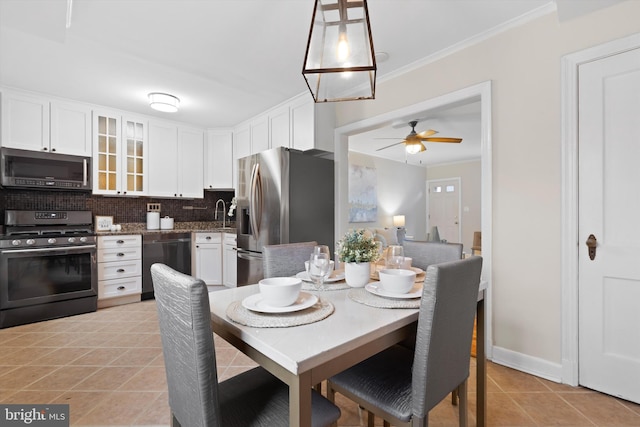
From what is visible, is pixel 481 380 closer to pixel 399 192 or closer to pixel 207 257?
pixel 207 257

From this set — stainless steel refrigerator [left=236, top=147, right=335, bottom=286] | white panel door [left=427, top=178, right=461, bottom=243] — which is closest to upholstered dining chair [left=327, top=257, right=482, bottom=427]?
stainless steel refrigerator [left=236, top=147, right=335, bottom=286]

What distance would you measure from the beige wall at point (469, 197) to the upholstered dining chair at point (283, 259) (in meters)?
6.51

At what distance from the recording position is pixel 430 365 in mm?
1041

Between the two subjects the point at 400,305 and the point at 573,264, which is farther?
the point at 573,264

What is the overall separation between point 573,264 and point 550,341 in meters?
0.53

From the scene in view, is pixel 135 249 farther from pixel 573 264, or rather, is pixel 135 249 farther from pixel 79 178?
pixel 573 264

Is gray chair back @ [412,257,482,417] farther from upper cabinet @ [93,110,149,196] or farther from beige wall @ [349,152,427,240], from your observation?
beige wall @ [349,152,427,240]

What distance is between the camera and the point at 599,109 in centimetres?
182

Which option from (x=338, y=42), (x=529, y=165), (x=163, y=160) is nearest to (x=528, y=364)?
(x=529, y=165)

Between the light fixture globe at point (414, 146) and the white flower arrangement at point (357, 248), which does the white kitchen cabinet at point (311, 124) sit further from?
the white flower arrangement at point (357, 248)

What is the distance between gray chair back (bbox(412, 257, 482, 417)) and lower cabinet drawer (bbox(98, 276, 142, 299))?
3618 millimetres

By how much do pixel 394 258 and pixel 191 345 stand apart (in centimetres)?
99

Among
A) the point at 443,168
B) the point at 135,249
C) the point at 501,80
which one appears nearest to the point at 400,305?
the point at 501,80

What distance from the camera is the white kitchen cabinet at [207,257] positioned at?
13.3 ft
